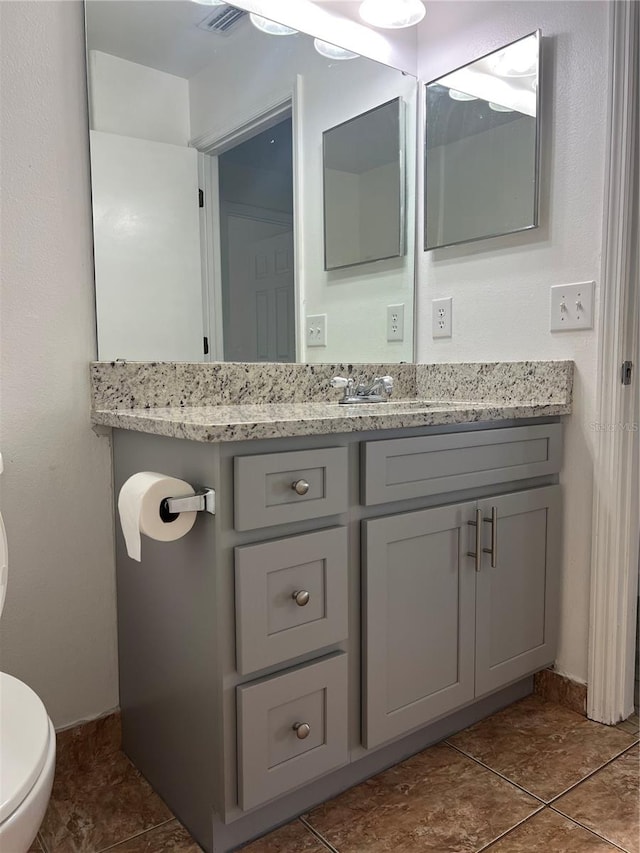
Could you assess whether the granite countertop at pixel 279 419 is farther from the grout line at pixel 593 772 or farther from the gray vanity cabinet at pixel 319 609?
the grout line at pixel 593 772

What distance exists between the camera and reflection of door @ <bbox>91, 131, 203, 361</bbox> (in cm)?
145

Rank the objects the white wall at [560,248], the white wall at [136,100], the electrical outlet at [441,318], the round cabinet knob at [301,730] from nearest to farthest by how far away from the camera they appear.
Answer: the round cabinet knob at [301,730] < the white wall at [136,100] < the white wall at [560,248] < the electrical outlet at [441,318]

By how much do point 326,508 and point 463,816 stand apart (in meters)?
0.71

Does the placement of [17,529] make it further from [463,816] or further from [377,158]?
[377,158]

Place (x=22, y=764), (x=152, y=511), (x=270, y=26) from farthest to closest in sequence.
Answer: (x=270, y=26) → (x=152, y=511) → (x=22, y=764)

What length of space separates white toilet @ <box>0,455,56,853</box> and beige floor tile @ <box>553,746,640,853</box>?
1.04 m

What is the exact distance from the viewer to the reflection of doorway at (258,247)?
1.64 m

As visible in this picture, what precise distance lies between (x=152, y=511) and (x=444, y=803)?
89cm

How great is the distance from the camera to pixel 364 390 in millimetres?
1815

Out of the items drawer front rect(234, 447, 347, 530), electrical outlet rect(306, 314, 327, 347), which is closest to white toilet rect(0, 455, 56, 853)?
drawer front rect(234, 447, 347, 530)

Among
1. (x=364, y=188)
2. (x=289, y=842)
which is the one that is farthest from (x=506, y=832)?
(x=364, y=188)

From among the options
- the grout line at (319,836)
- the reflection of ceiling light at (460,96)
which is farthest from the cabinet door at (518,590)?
the reflection of ceiling light at (460,96)

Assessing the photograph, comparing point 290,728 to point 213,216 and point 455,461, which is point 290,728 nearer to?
point 455,461

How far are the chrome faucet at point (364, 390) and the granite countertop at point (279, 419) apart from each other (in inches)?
1.7
